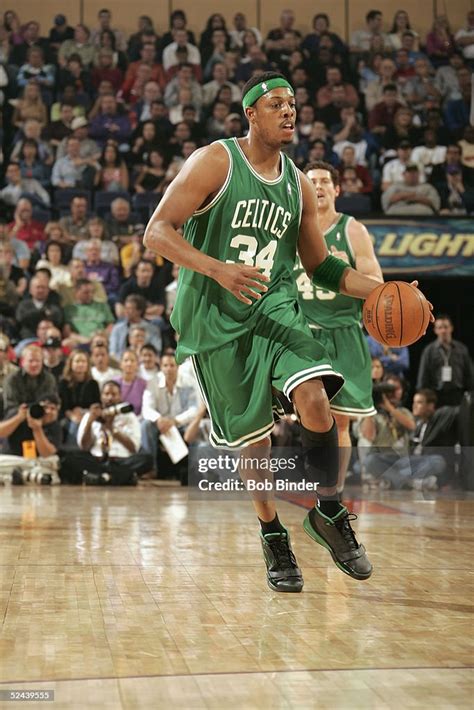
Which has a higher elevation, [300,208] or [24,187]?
[24,187]

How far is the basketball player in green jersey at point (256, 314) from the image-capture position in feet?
12.0

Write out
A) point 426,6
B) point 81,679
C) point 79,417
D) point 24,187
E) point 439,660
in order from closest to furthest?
point 81,679 < point 439,660 < point 79,417 < point 24,187 < point 426,6

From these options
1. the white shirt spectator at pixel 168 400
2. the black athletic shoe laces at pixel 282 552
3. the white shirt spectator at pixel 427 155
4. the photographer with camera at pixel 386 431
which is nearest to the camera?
the black athletic shoe laces at pixel 282 552

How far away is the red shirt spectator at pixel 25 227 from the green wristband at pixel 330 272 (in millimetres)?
7950

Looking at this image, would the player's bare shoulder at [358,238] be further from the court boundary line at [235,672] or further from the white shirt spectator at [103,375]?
the white shirt spectator at [103,375]

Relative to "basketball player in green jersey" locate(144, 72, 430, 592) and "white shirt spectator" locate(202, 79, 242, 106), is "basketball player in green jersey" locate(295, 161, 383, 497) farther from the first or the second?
"white shirt spectator" locate(202, 79, 242, 106)

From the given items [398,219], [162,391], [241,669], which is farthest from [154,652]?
[398,219]

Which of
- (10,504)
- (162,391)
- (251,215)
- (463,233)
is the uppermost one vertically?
(463,233)

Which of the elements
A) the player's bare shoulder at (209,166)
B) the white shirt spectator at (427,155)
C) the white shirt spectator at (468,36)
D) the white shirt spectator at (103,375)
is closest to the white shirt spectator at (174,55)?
the white shirt spectator at (427,155)

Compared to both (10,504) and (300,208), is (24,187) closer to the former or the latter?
(10,504)

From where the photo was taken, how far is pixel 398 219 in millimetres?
11289

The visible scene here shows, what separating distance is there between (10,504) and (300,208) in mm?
3901

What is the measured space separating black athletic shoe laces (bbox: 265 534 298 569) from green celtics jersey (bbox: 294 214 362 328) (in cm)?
185

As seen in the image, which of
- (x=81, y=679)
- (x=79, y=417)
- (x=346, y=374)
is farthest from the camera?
(x=79, y=417)
